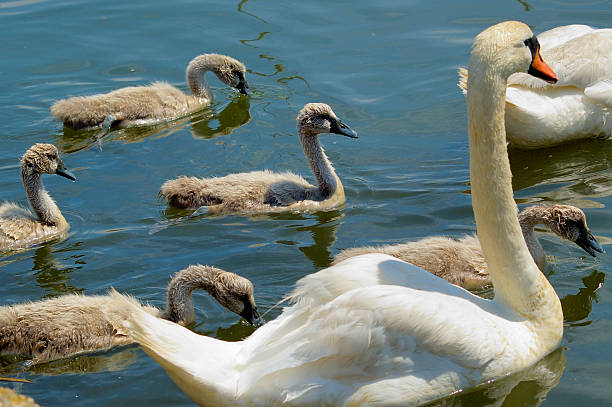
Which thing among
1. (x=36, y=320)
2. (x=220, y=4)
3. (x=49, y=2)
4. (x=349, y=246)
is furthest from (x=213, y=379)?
(x=49, y=2)

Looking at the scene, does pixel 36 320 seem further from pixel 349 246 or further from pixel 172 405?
pixel 349 246

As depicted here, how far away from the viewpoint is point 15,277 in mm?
7051

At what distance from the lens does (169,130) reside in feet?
33.5

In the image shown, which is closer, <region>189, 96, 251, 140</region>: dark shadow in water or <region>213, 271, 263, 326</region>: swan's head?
<region>213, 271, 263, 326</region>: swan's head

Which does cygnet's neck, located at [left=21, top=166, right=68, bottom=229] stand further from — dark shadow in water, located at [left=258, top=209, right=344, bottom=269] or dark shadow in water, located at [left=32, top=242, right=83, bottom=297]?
dark shadow in water, located at [left=258, top=209, right=344, bottom=269]

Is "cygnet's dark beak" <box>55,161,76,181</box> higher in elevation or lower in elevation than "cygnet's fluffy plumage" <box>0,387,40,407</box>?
lower

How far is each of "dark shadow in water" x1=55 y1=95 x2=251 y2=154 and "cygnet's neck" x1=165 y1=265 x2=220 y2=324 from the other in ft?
12.6

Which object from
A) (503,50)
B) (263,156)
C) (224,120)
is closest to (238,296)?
(503,50)

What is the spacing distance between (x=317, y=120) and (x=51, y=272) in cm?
271

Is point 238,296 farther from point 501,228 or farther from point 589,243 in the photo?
point 589,243

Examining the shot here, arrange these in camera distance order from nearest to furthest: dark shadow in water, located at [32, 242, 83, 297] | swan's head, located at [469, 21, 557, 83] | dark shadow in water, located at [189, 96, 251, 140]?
1. swan's head, located at [469, 21, 557, 83]
2. dark shadow in water, located at [32, 242, 83, 297]
3. dark shadow in water, located at [189, 96, 251, 140]

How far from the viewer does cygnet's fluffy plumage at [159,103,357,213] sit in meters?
7.93

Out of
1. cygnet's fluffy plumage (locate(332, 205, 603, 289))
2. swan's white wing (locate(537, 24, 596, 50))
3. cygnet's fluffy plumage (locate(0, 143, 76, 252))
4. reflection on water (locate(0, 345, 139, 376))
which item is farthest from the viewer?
swan's white wing (locate(537, 24, 596, 50))

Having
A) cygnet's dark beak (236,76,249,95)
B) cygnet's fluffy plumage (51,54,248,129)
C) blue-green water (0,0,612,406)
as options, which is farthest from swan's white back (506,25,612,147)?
cygnet's fluffy plumage (51,54,248,129)
